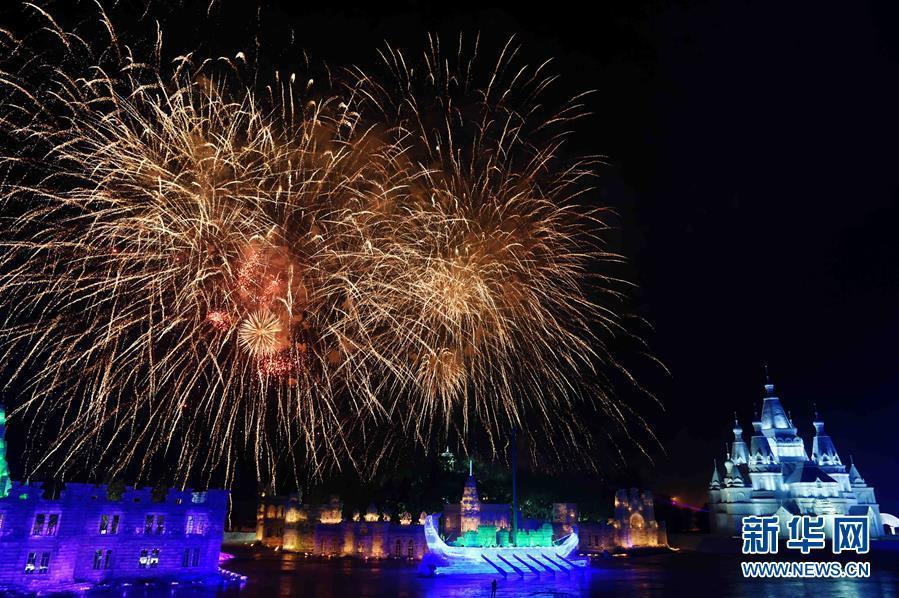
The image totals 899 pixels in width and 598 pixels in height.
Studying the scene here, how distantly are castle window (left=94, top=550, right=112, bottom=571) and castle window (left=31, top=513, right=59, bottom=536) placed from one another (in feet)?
8.98

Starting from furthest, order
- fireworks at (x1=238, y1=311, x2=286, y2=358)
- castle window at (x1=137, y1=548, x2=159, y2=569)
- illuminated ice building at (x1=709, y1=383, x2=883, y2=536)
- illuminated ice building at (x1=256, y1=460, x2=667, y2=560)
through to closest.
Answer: illuminated ice building at (x1=709, y1=383, x2=883, y2=536), illuminated ice building at (x1=256, y1=460, x2=667, y2=560), castle window at (x1=137, y1=548, x2=159, y2=569), fireworks at (x1=238, y1=311, x2=286, y2=358)

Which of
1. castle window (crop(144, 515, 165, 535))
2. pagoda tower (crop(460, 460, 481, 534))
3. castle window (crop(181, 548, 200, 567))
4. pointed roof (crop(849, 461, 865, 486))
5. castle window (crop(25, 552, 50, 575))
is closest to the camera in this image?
castle window (crop(25, 552, 50, 575))

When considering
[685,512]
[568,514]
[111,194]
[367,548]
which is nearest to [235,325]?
[111,194]

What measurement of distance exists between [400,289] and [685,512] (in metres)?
80.3

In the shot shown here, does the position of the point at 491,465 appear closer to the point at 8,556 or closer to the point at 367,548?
the point at 367,548

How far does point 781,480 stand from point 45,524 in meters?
69.3

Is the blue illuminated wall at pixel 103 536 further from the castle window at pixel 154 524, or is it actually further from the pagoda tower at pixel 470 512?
the pagoda tower at pixel 470 512

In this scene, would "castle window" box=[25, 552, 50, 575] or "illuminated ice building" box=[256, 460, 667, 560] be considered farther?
"illuminated ice building" box=[256, 460, 667, 560]

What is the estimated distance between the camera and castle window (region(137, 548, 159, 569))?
29.7 m

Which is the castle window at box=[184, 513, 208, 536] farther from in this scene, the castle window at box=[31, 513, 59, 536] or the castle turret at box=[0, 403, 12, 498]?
the castle turret at box=[0, 403, 12, 498]

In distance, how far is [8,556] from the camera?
23.7 meters

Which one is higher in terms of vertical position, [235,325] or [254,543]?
[235,325]

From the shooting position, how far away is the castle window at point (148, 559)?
97.3 ft

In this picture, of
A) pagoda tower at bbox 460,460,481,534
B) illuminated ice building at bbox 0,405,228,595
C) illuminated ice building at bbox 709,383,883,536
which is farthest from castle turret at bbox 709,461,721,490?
illuminated ice building at bbox 0,405,228,595
